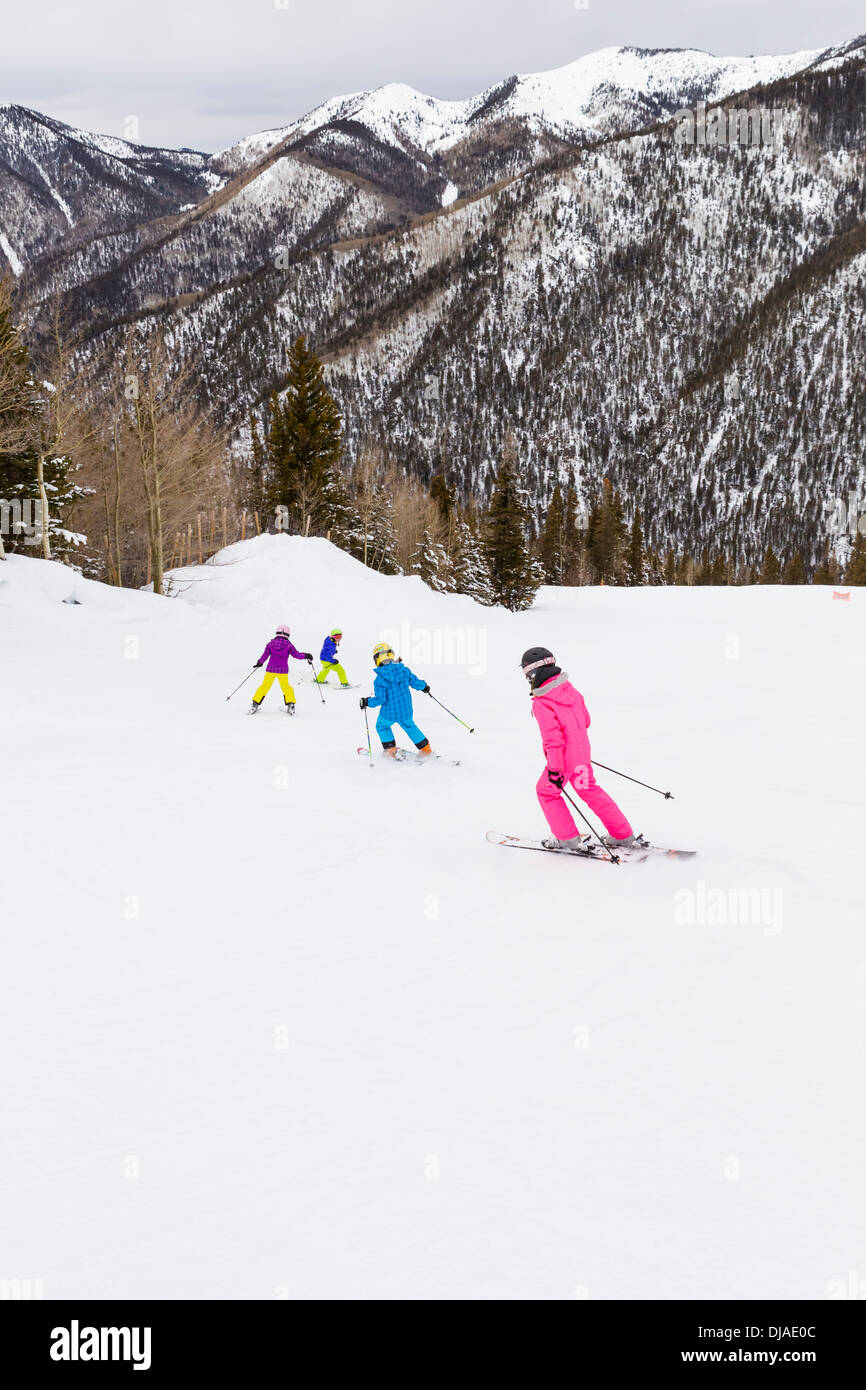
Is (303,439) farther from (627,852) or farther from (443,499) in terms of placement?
(627,852)

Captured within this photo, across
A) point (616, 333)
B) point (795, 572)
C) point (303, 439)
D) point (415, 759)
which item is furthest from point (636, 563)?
point (616, 333)

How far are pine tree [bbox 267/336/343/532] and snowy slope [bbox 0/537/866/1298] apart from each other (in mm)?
31288

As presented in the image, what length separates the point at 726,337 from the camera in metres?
173

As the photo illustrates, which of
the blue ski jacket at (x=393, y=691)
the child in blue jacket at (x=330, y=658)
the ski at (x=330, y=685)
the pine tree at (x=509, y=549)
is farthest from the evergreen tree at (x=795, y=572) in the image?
the blue ski jacket at (x=393, y=691)

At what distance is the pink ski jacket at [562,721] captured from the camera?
6.03 m

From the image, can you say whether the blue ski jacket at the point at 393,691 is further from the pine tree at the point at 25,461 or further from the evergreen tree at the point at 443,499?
the evergreen tree at the point at 443,499

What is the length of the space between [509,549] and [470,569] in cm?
917

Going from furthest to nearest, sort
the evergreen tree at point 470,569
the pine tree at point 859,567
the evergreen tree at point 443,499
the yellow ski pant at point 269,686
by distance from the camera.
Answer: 1. the pine tree at point 859,567
2. the evergreen tree at point 443,499
3. the evergreen tree at point 470,569
4. the yellow ski pant at point 269,686

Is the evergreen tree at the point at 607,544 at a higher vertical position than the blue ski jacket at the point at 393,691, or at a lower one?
higher

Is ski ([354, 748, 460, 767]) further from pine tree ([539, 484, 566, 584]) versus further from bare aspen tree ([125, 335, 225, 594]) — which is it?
pine tree ([539, 484, 566, 584])

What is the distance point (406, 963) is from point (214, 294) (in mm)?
202239

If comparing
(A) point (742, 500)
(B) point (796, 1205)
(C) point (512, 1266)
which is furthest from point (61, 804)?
(A) point (742, 500)

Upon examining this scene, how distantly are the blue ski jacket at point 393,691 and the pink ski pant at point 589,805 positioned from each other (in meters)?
3.19

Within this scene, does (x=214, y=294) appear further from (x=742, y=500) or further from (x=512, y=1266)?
(x=512, y=1266)
